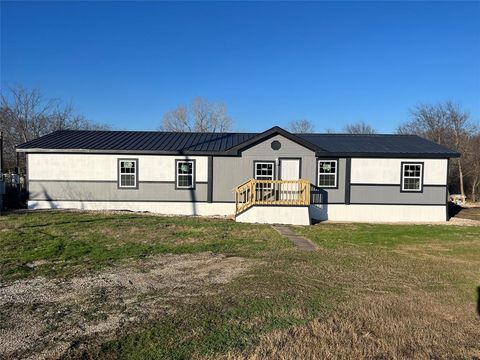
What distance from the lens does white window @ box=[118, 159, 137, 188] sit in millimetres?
16172

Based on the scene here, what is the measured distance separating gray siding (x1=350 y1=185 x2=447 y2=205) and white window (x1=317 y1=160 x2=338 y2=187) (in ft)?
3.12

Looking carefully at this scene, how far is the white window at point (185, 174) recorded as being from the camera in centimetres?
1620

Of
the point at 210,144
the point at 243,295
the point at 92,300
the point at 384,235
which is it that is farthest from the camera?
the point at 210,144

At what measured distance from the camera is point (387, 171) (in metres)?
16.2

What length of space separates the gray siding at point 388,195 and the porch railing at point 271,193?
2777 millimetres

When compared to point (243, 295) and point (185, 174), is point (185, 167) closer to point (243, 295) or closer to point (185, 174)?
point (185, 174)

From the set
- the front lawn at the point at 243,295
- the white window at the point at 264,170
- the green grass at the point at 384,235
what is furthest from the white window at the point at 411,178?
the front lawn at the point at 243,295

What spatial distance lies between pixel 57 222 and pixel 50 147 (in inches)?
222

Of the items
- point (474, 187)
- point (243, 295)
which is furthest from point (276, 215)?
point (474, 187)

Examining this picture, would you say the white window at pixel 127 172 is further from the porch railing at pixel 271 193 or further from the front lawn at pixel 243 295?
the front lawn at pixel 243 295

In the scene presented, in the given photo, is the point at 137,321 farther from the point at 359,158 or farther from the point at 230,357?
the point at 359,158

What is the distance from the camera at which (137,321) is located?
411 centimetres

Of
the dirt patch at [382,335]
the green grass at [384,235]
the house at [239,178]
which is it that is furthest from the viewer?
the house at [239,178]

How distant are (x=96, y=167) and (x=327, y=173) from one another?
33.5 feet
